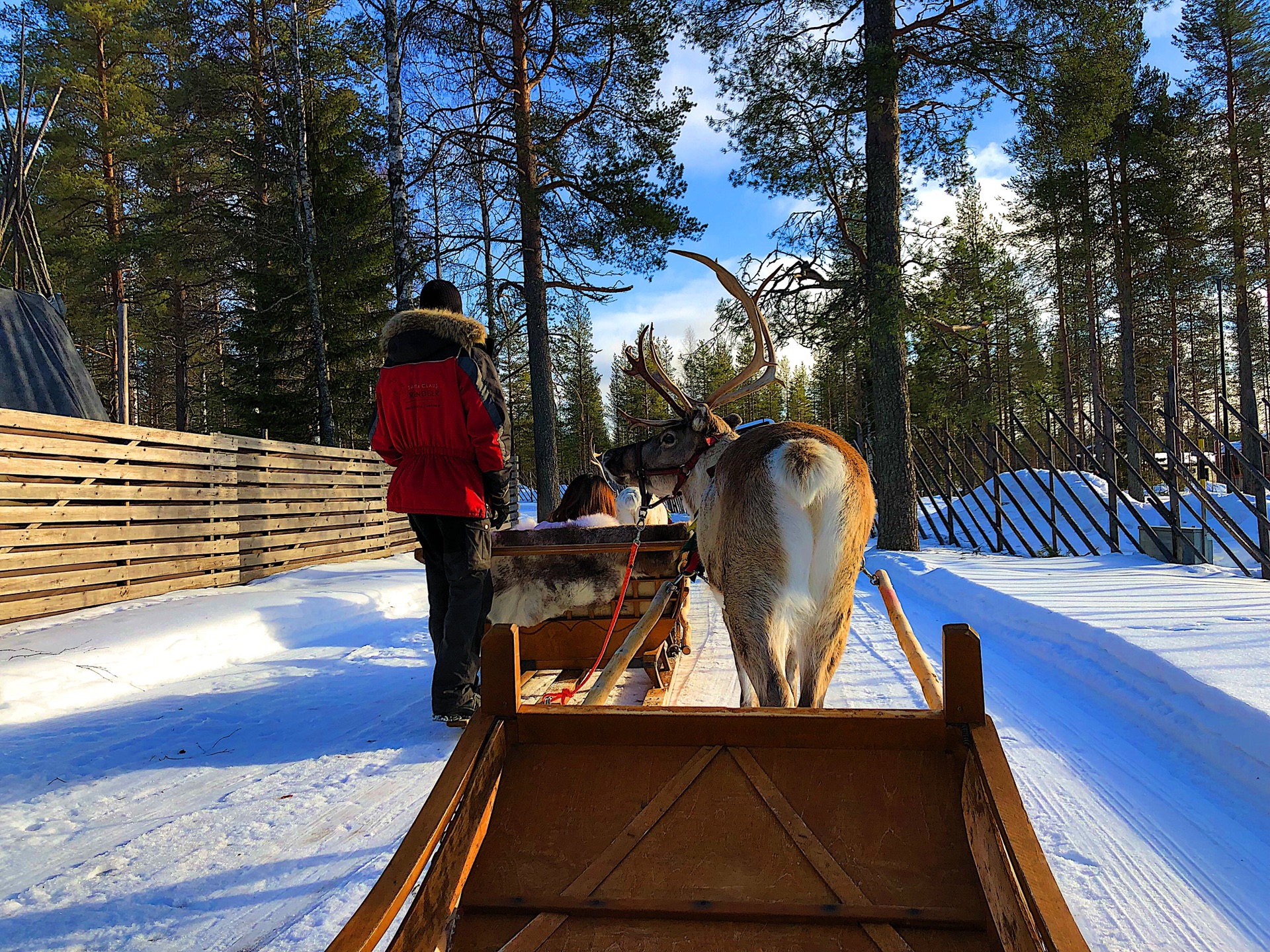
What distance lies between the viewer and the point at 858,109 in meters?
11.1

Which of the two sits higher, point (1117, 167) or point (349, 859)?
point (1117, 167)

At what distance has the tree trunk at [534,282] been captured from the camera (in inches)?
474

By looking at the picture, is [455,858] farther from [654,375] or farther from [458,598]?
[654,375]

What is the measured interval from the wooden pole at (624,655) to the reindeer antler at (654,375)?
1799mm

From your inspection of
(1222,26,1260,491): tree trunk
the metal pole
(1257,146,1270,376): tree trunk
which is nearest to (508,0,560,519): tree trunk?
the metal pole

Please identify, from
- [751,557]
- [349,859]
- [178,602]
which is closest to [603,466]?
[751,557]

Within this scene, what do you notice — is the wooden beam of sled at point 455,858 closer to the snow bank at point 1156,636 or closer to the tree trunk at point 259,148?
the snow bank at point 1156,636

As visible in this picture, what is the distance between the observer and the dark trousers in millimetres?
4004

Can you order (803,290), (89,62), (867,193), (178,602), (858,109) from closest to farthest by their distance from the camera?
(178,602) < (858,109) < (867,193) < (803,290) < (89,62)

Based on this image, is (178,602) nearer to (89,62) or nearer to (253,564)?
(253,564)

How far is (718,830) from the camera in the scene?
171 cm

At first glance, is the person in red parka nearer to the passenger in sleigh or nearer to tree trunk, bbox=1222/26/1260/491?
the passenger in sleigh

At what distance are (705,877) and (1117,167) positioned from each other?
24191 millimetres

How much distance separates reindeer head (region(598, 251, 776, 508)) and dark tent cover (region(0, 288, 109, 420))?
23.9 ft
